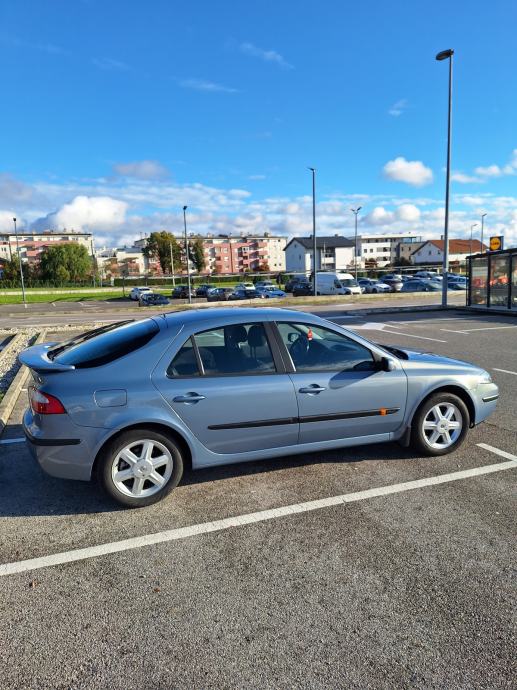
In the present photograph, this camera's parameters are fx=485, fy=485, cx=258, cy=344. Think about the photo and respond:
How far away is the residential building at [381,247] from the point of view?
135000 millimetres

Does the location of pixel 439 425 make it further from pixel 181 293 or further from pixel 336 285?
pixel 181 293

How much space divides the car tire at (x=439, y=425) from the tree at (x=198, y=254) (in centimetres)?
10299

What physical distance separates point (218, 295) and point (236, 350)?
4267cm

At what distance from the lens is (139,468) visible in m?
3.62

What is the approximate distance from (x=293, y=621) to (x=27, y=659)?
128 cm

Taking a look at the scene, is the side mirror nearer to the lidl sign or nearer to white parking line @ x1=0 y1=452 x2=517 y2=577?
white parking line @ x1=0 y1=452 x2=517 y2=577

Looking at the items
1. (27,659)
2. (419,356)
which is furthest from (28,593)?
(419,356)

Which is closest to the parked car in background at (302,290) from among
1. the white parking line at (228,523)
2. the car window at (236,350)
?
the white parking line at (228,523)

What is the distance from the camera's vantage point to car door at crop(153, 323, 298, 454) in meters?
3.71

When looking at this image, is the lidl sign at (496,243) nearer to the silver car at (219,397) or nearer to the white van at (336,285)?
the silver car at (219,397)

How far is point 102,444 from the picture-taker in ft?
11.5

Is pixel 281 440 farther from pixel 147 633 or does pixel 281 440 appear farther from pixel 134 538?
Result: pixel 147 633

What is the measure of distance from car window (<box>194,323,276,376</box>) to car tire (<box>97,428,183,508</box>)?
2.19 ft

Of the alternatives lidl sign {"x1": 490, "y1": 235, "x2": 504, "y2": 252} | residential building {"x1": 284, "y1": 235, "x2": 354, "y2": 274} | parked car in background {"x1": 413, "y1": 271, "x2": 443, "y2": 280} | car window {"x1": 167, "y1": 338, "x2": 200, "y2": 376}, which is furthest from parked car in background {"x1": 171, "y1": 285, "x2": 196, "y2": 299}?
residential building {"x1": 284, "y1": 235, "x2": 354, "y2": 274}
